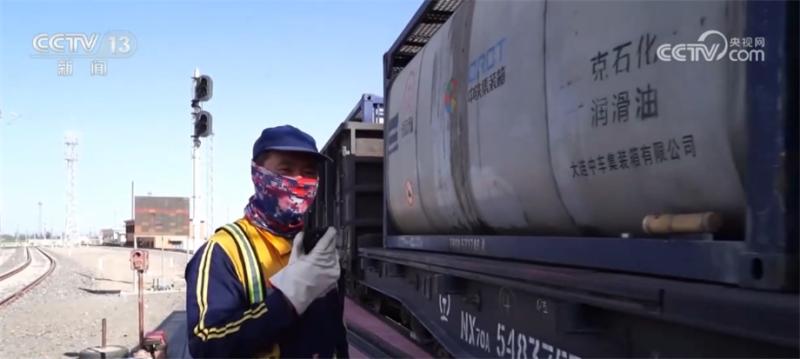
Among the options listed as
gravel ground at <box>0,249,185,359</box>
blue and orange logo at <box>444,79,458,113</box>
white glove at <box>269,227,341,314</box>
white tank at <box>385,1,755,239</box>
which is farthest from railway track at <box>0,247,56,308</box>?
white glove at <box>269,227,341,314</box>

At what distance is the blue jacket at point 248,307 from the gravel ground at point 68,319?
9.78 meters

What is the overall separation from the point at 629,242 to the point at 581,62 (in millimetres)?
829

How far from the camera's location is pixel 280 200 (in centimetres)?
213

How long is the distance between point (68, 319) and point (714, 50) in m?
16.3

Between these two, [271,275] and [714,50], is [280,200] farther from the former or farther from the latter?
[714,50]

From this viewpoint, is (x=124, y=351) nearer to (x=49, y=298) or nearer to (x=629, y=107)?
(x=629, y=107)

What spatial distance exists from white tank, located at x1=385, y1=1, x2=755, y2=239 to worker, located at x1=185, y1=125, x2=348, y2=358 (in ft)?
4.09

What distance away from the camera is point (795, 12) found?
72.5 inches

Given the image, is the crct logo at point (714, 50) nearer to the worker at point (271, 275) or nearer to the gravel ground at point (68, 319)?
the worker at point (271, 275)

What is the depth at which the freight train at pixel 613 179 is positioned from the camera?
1908 mm

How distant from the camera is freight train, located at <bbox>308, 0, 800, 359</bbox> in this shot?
6.26 ft

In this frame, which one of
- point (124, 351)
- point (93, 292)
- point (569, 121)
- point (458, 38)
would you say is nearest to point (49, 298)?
point (93, 292)

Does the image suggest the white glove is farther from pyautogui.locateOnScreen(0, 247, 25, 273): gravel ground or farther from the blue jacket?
pyautogui.locateOnScreen(0, 247, 25, 273): gravel ground

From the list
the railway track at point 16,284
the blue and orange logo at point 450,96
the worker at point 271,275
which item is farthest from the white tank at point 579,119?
the railway track at point 16,284
